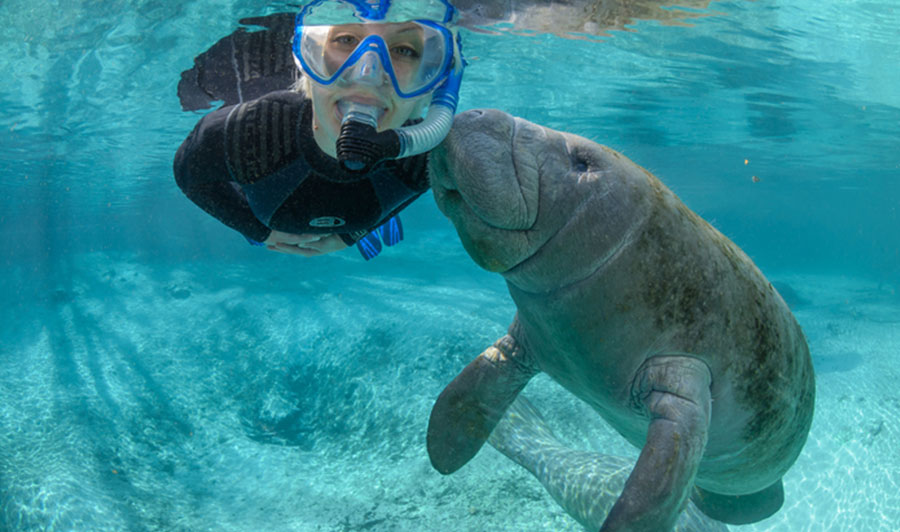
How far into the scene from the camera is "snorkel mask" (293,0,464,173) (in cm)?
190

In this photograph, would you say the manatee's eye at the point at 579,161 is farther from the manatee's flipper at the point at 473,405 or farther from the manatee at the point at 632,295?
the manatee's flipper at the point at 473,405

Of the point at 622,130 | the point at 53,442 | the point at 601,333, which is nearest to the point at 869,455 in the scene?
the point at 601,333

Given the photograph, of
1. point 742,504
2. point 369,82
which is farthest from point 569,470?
point 369,82

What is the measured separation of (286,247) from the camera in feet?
12.3

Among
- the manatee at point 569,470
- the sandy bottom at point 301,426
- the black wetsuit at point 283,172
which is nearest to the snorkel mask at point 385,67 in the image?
the black wetsuit at point 283,172

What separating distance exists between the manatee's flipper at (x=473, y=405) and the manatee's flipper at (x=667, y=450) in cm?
97

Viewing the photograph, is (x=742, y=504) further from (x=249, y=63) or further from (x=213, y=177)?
(x=249, y=63)

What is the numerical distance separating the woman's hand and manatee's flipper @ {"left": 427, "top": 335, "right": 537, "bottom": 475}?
1337 mm

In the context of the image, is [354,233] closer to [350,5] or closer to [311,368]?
[350,5]

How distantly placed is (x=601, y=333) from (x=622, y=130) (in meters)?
22.5

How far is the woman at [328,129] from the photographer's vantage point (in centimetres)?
248

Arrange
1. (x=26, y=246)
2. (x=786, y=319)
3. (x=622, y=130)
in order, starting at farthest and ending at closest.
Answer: (x=26, y=246) → (x=622, y=130) → (x=786, y=319)

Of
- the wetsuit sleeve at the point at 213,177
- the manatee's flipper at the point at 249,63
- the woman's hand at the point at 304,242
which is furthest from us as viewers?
the manatee's flipper at the point at 249,63

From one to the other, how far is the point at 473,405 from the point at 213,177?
6.68ft
